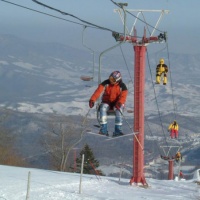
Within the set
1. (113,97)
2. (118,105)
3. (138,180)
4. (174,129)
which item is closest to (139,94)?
(138,180)

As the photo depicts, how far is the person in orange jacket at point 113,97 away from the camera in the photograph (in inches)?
555

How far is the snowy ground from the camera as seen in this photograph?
13.6 m

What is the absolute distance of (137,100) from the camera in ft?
56.9

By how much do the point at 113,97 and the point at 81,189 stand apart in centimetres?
252

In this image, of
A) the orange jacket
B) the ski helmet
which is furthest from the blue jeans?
the ski helmet

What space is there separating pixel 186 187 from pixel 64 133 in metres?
24.1

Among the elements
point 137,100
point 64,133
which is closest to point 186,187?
point 137,100

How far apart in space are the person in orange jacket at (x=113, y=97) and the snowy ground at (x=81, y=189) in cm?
162

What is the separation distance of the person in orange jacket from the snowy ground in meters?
1.62

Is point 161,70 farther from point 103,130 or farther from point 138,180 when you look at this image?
point 103,130

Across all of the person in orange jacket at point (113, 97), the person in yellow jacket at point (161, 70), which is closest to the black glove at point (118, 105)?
the person in orange jacket at point (113, 97)

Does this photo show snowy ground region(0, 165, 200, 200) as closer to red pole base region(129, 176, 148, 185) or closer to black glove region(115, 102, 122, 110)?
red pole base region(129, 176, 148, 185)

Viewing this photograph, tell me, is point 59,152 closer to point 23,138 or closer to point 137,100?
point 137,100

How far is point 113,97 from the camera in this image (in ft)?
46.9
